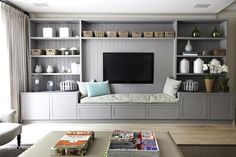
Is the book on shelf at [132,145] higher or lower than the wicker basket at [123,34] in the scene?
lower

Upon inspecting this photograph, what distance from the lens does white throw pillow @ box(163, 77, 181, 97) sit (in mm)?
5023

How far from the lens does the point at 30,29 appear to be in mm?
5270

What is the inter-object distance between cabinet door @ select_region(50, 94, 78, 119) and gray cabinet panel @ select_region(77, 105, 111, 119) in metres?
0.14

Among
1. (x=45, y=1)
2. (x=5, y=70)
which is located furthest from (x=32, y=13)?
(x=5, y=70)

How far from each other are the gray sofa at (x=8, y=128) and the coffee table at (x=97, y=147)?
69 cm

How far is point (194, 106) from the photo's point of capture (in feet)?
16.3

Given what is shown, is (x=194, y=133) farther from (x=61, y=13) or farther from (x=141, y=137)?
(x=61, y=13)

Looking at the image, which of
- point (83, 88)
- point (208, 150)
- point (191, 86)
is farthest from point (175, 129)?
point (83, 88)

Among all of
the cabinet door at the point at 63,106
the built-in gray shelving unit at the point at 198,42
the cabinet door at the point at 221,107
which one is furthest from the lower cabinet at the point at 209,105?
the cabinet door at the point at 63,106

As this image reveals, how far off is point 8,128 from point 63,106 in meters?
1.84

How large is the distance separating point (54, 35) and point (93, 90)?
152cm

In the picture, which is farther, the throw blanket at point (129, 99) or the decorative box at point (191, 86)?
the decorative box at point (191, 86)

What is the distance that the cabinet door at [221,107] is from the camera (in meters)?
4.93

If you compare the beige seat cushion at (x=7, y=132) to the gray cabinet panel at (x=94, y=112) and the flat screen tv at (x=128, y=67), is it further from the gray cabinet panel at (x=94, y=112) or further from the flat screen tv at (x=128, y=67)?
the flat screen tv at (x=128, y=67)
